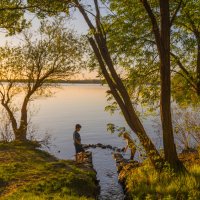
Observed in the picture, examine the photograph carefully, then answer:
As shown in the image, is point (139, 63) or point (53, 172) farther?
point (139, 63)

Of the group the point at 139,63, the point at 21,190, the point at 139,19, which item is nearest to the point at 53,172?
the point at 21,190

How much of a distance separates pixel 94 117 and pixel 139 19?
169ft

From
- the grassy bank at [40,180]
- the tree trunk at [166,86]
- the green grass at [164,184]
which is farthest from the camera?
the tree trunk at [166,86]

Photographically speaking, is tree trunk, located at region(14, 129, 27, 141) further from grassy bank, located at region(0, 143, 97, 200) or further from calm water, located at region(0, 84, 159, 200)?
grassy bank, located at region(0, 143, 97, 200)

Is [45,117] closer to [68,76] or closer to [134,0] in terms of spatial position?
[68,76]

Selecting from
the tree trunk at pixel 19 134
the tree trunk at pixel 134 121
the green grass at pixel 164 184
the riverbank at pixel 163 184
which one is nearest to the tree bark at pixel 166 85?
the tree trunk at pixel 134 121

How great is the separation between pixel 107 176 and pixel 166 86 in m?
10.6

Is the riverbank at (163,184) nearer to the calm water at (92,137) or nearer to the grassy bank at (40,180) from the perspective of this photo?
the grassy bank at (40,180)

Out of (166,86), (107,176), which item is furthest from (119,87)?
(107,176)

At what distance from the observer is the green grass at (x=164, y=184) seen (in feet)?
42.8

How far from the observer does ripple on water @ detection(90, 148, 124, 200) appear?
1870cm

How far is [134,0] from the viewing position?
18094 millimetres

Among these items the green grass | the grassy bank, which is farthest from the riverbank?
the grassy bank

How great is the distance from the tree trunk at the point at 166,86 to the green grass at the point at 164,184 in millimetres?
767
